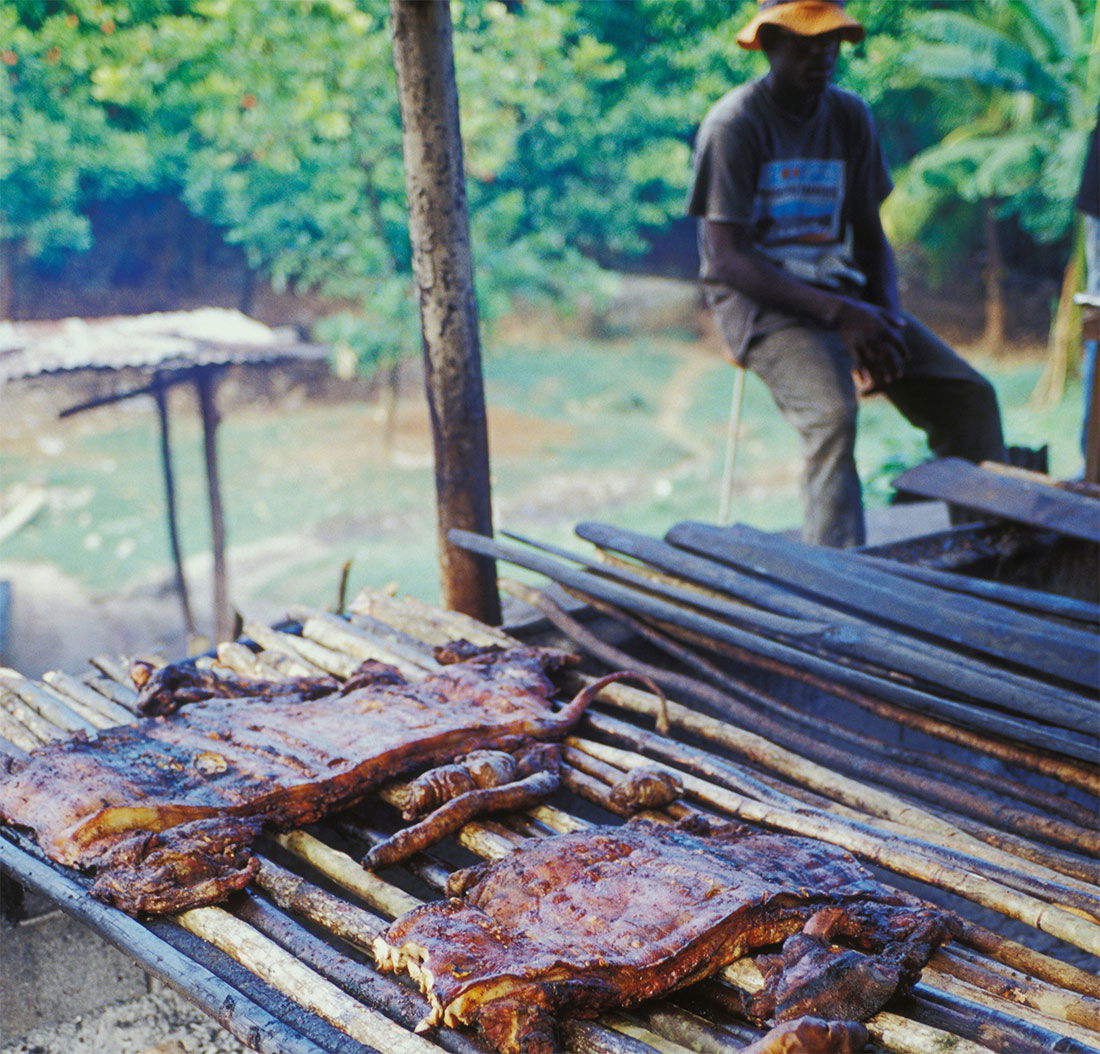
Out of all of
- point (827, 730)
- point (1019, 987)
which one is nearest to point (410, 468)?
point (827, 730)

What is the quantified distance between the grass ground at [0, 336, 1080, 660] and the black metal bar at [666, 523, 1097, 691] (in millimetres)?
5285

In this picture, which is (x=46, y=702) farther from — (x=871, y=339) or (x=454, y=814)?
(x=871, y=339)

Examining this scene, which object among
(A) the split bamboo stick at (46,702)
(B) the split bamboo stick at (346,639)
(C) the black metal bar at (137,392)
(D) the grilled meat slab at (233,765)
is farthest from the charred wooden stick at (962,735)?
(C) the black metal bar at (137,392)

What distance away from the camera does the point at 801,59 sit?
15.5ft

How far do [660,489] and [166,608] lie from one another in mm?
5732

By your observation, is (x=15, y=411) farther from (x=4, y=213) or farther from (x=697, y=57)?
(x=697, y=57)

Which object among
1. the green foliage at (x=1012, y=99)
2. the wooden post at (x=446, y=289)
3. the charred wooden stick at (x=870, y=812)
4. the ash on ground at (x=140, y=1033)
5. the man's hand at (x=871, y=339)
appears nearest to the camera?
the charred wooden stick at (x=870, y=812)

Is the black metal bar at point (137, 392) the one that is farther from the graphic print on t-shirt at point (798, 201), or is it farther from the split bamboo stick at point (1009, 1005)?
the split bamboo stick at point (1009, 1005)

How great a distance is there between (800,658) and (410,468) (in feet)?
38.2

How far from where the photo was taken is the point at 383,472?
46.7 feet

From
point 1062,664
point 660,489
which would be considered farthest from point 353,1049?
point 660,489

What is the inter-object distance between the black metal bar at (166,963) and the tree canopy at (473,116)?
8.67 meters

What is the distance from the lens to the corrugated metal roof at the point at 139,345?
287 inches

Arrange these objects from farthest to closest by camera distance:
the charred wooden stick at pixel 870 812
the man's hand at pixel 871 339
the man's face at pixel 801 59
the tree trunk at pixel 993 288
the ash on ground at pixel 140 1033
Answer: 1. the tree trunk at pixel 993 288
2. the man's hand at pixel 871 339
3. the man's face at pixel 801 59
4. the ash on ground at pixel 140 1033
5. the charred wooden stick at pixel 870 812
